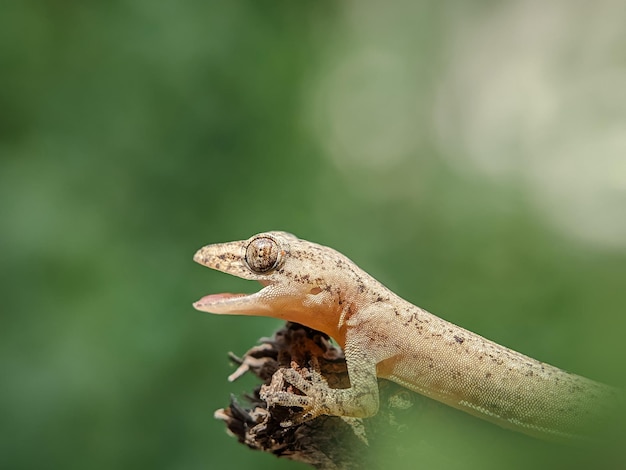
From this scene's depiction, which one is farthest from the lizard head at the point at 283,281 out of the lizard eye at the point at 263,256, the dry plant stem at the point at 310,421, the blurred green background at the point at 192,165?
the blurred green background at the point at 192,165

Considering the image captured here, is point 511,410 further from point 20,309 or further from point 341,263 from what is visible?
point 20,309

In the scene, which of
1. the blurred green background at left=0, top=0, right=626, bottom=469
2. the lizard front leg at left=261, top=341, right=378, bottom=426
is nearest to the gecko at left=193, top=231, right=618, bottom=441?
the lizard front leg at left=261, top=341, right=378, bottom=426

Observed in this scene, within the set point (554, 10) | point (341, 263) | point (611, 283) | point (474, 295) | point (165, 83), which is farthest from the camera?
point (165, 83)

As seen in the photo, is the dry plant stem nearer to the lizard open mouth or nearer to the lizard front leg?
the lizard front leg

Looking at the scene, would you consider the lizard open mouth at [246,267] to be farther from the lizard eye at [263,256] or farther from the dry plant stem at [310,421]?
the dry plant stem at [310,421]

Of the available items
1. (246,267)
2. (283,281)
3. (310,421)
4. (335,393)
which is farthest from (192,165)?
(335,393)

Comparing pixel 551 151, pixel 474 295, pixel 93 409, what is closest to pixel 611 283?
pixel 474 295
